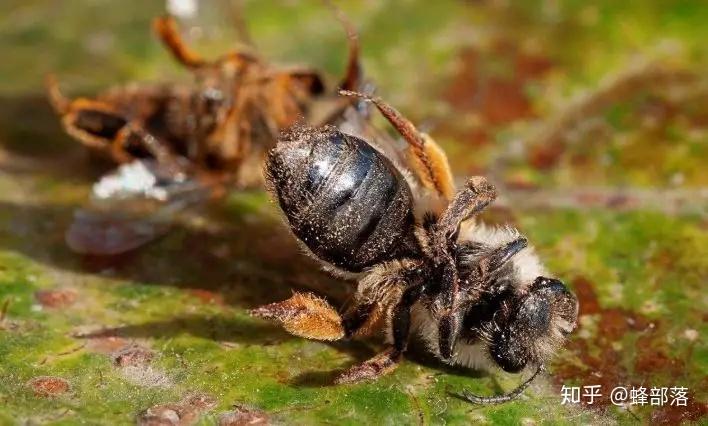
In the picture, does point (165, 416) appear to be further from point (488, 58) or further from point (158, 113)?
point (488, 58)

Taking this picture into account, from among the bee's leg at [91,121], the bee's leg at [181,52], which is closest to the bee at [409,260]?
the bee's leg at [181,52]

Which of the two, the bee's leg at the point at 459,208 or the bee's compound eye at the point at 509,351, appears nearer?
the bee's compound eye at the point at 509,351

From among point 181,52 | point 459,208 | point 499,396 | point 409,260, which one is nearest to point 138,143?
point 181,52

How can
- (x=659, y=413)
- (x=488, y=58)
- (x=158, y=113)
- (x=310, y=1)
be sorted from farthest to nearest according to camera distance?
(x=310, y=1)
(x=488, y=58)
(x=158, y=113)
(x=659, y=413)

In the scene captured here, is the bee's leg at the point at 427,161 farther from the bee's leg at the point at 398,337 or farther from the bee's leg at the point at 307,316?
the bee's leg at the point at 307,316

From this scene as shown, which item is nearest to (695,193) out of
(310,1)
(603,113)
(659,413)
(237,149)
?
(603,113)

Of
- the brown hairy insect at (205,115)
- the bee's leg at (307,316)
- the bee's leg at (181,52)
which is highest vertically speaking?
the bee's leg at (181,52)
